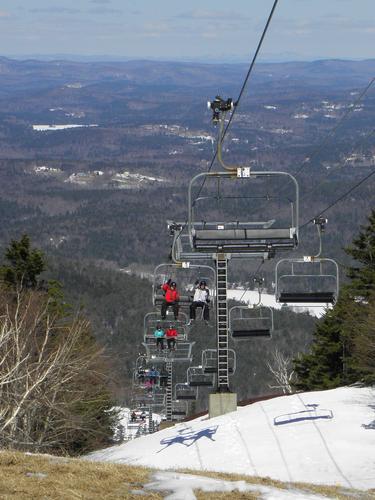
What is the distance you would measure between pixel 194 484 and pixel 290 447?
11.7 meters

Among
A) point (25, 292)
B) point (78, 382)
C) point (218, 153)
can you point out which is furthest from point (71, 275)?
point (218, 153)

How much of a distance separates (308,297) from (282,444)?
372 cm

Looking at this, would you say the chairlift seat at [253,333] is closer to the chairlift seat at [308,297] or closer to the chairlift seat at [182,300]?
Result: the chairlift seat at [308,297]

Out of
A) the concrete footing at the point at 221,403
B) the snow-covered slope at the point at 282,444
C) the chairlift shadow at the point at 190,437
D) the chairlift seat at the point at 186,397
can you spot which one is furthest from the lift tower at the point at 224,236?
the chairlift seat at the point at 186,397

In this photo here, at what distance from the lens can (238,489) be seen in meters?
13.0

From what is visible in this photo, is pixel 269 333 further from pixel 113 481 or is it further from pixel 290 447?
pixel 113 481

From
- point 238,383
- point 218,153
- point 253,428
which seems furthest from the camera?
point 238,383

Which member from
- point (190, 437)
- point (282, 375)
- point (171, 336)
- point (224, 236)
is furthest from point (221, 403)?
point (282, 375)

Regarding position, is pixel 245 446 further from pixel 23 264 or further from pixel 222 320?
pixel 23 264

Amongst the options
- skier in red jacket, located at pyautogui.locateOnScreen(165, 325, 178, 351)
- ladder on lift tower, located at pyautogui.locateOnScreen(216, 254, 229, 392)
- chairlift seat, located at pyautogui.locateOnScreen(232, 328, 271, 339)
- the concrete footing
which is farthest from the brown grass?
skier in red jacket, located at pyautogui.locateOnScreen(165, 325, 178, 351)

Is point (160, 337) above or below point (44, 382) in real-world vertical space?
above

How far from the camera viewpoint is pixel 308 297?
2503 centimetres

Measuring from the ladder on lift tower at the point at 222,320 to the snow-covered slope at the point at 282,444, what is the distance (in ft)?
4.77

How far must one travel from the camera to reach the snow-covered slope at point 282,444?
22.1 meters
